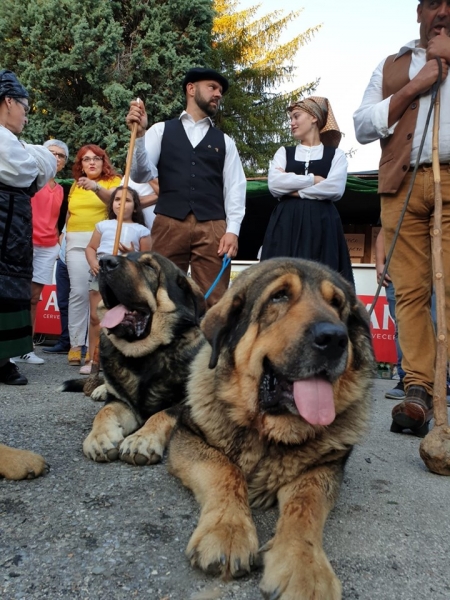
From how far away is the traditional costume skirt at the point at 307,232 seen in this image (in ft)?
15.3

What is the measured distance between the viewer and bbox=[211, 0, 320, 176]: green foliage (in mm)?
22156

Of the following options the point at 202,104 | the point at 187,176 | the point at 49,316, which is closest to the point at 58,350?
the point at 49,316

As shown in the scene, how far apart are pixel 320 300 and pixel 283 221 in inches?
102

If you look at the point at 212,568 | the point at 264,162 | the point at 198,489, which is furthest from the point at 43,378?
the point at 264,162

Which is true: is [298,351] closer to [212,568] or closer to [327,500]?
[327,500]

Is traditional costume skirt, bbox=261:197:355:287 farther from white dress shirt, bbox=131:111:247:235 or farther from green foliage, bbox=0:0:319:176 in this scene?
green foliage, bbox=0:0:319:176

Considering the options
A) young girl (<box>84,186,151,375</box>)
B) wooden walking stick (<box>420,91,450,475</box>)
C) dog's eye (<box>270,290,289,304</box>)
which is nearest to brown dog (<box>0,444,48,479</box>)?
dog's eye (<box>270,290,289,304</box>)

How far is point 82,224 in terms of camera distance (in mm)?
6309

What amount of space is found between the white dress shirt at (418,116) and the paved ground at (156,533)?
2.00m

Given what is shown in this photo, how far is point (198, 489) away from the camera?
2.06 metres

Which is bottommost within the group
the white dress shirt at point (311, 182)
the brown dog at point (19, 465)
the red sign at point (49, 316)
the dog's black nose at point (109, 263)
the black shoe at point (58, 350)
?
the black shoe at point (58, 350)

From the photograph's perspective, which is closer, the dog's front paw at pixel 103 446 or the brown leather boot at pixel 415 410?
the dog's front paw at pixel 103 446

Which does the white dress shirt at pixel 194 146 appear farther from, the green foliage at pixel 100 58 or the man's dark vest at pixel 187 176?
the green foliage at pixel 100 58

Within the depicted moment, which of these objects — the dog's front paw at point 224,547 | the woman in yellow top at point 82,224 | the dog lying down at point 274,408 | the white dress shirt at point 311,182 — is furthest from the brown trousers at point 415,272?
the woman in yellow top at point 82,224
